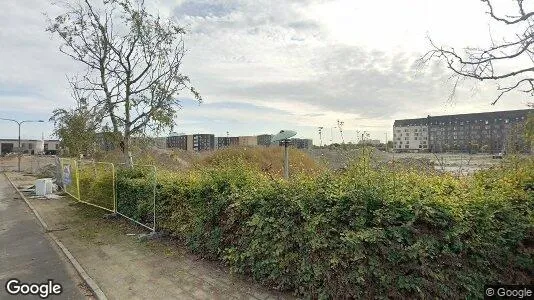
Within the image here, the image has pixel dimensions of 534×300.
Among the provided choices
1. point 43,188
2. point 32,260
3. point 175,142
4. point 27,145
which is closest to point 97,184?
point 32,260

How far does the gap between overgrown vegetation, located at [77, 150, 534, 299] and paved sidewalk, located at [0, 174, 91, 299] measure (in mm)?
2605

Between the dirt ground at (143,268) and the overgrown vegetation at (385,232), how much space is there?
0.38 metres

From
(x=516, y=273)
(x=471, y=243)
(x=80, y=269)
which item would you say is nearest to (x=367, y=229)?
(x=471, y=243)

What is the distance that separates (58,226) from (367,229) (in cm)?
910

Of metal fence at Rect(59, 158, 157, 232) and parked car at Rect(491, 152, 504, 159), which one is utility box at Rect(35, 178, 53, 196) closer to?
metal fence at Rect(59, 158, 157, 232)

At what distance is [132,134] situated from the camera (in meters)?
12.2

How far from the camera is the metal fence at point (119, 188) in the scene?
8414mm

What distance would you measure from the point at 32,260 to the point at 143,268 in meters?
2.52

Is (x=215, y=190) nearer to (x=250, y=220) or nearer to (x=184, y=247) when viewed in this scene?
(x=250, y=220)

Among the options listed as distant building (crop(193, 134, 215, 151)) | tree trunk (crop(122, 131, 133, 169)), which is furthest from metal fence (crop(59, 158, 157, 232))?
distant building (crop(193, 134, 215, 151))

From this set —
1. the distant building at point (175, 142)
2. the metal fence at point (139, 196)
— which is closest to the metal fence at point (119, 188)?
the metal fence at point (139, 196)

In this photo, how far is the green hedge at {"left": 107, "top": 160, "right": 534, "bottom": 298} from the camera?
375cm

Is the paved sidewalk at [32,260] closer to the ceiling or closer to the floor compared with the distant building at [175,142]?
closer to the floor

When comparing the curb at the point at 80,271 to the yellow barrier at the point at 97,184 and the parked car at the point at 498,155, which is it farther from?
the parked car at the point at 498,155
